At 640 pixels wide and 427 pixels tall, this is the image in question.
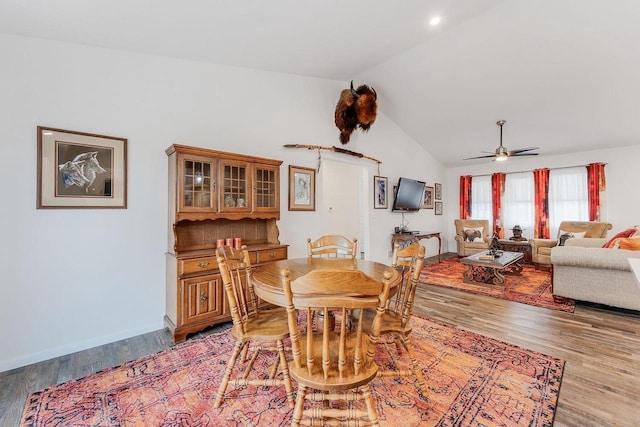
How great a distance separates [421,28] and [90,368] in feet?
15.0

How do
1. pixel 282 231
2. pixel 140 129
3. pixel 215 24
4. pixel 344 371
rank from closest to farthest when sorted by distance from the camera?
pixel 344 371
pixel 215 24
pixel 140 129
pixel 282 231

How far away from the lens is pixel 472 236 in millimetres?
6633

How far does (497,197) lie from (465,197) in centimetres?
76

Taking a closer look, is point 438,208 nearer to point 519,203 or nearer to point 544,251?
point 519,203

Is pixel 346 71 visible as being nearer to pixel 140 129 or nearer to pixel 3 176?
pixel 140 129

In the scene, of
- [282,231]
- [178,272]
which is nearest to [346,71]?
[282,231]

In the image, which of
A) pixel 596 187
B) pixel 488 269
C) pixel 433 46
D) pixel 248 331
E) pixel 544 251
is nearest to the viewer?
pixel 248 331

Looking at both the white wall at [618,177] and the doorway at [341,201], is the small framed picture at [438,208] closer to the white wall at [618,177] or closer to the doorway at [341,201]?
the doorway at [341,201]

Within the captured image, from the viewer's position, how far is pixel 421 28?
317 cm

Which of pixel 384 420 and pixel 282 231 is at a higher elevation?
pixel 282 231

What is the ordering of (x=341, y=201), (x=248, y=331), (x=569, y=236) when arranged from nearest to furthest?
(x=248, y=331) → (x=569, y=236) → (x=341, y=201)

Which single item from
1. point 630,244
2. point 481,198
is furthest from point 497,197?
point 630,244

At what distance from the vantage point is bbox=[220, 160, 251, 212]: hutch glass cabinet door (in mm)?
Result: 2943

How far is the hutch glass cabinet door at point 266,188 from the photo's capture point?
3.24m
